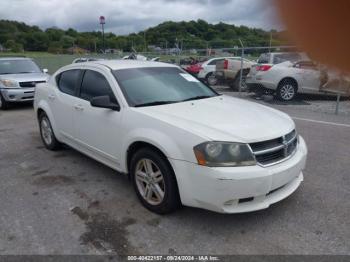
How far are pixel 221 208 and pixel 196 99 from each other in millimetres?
1604

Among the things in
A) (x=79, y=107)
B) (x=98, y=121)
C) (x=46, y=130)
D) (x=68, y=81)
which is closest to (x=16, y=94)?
(x=46, y=130)

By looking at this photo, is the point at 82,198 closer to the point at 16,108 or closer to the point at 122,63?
the point at 122,63

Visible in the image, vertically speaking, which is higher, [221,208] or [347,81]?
[347,81]

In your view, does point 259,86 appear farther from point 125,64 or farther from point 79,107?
point 79,107

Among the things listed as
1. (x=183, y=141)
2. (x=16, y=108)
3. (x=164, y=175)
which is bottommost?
(x=16, y=108)

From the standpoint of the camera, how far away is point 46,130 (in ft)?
17.3

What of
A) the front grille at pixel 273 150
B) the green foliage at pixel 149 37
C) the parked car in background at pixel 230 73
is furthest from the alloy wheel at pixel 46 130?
the parked car in background at pixel 230 73

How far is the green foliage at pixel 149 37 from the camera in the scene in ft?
2.10

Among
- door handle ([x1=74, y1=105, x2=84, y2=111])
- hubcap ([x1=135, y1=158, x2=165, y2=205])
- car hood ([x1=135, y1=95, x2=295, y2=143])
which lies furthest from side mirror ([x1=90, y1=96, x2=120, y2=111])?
hubcap ([x1=135, y1=158, x2=165, y2=205])

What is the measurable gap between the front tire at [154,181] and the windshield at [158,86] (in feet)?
2.21

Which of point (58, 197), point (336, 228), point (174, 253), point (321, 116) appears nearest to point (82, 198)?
point (58, 197)

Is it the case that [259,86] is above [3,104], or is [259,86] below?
above

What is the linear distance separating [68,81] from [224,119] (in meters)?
2.62

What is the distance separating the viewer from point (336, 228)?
9.51 feet
